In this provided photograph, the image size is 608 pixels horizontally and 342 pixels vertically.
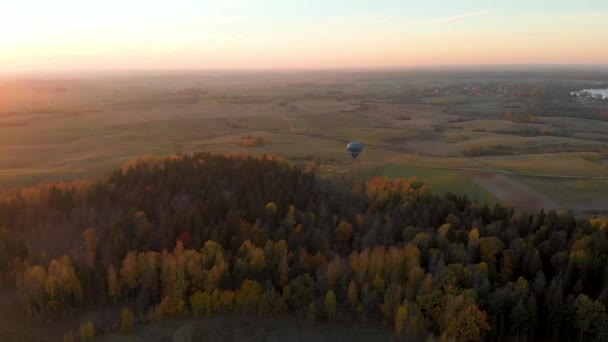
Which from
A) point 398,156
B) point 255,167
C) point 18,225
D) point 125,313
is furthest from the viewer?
point 398,156

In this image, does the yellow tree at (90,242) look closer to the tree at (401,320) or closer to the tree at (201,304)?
the tree at (201,304)

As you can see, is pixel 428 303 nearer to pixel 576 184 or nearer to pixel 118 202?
pixel 118 202

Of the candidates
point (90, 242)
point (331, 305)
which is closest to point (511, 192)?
point (331, 305)

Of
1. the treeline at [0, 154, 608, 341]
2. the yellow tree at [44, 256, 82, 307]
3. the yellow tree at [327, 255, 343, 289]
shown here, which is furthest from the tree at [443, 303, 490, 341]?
the yellow tree at [44, 256, 82, 307]

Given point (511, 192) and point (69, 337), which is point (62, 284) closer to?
point (69, 337)

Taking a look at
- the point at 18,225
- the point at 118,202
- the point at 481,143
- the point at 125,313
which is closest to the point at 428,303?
the point at 125,313

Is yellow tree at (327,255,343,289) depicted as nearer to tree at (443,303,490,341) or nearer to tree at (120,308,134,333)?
tree at (443,303,490,341)

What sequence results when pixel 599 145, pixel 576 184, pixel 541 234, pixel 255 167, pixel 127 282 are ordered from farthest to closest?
1. pixel 599 145
2. pixel 576 184
3. pixel 255 167
4. pixel 541 234
5. pixel 127 282
